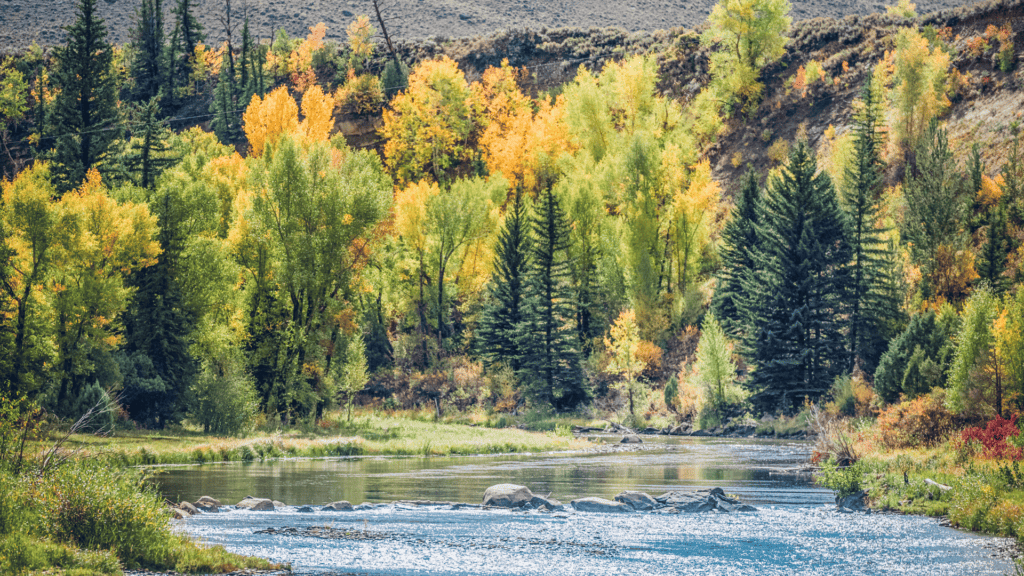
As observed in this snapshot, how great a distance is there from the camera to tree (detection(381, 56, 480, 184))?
90.2 metres

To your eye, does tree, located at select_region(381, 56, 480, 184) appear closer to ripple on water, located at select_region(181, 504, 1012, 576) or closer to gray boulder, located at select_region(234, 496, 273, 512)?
gray boulder, located at select_region(234, 496, 273, 512)

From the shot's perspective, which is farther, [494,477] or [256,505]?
[494,477]

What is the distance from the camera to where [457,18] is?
159500 mm

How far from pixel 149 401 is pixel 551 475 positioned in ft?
81.7

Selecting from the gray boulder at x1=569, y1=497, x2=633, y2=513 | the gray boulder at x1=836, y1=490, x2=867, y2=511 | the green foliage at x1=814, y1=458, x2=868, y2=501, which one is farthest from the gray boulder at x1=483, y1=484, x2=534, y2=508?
the green foliage at x1=814, y1=458, x2=868, y2=501

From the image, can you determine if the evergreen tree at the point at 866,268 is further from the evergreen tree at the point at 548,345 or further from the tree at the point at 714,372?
the evergreen tree at the point at 548,345

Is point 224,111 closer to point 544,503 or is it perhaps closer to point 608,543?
point 544,503

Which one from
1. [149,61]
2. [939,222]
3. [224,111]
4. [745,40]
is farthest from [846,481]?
[149,61]

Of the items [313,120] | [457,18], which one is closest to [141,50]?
[313,120]

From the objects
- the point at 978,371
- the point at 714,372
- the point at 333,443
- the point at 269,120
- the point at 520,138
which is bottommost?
the point at 333,443

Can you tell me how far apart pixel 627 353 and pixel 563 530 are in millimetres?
42820

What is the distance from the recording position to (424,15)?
157250mm

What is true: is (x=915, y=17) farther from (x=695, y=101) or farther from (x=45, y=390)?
(x=45, y=390)

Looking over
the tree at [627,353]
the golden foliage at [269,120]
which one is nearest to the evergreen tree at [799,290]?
the tree at [627,353]
